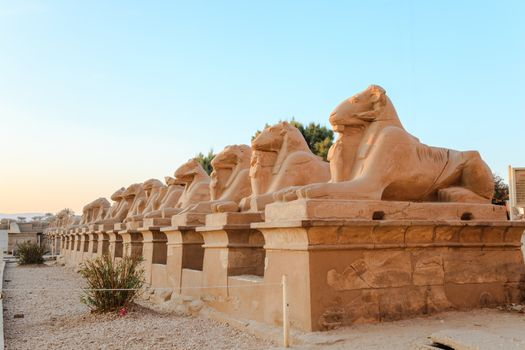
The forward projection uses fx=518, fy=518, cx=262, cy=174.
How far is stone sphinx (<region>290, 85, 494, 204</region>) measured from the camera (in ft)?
17.8

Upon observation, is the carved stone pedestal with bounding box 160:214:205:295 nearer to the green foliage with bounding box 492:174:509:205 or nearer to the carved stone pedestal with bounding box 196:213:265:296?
the carved stone pedestal with bounding box 196:213:265:296

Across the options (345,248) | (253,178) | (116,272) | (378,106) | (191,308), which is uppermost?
(378,106)

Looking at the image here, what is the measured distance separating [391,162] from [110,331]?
12.0ft

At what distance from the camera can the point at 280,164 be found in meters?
7.21

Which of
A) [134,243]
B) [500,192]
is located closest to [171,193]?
[134,243]

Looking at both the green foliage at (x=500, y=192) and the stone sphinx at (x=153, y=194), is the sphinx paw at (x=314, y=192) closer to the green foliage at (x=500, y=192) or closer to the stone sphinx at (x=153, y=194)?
the stone sphinx at (x=153, y=194)

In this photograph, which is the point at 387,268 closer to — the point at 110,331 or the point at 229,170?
the point at 110,331

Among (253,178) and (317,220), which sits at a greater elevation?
(253,178)

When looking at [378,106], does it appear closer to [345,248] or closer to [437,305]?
[345,248]

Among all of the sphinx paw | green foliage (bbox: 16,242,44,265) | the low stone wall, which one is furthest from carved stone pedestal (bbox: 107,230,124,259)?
the sphinx paw

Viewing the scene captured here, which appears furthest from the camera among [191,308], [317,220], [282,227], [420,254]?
[191,308]

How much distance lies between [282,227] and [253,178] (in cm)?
245

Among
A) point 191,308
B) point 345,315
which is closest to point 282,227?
point 345,315

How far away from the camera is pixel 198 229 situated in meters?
7.19
